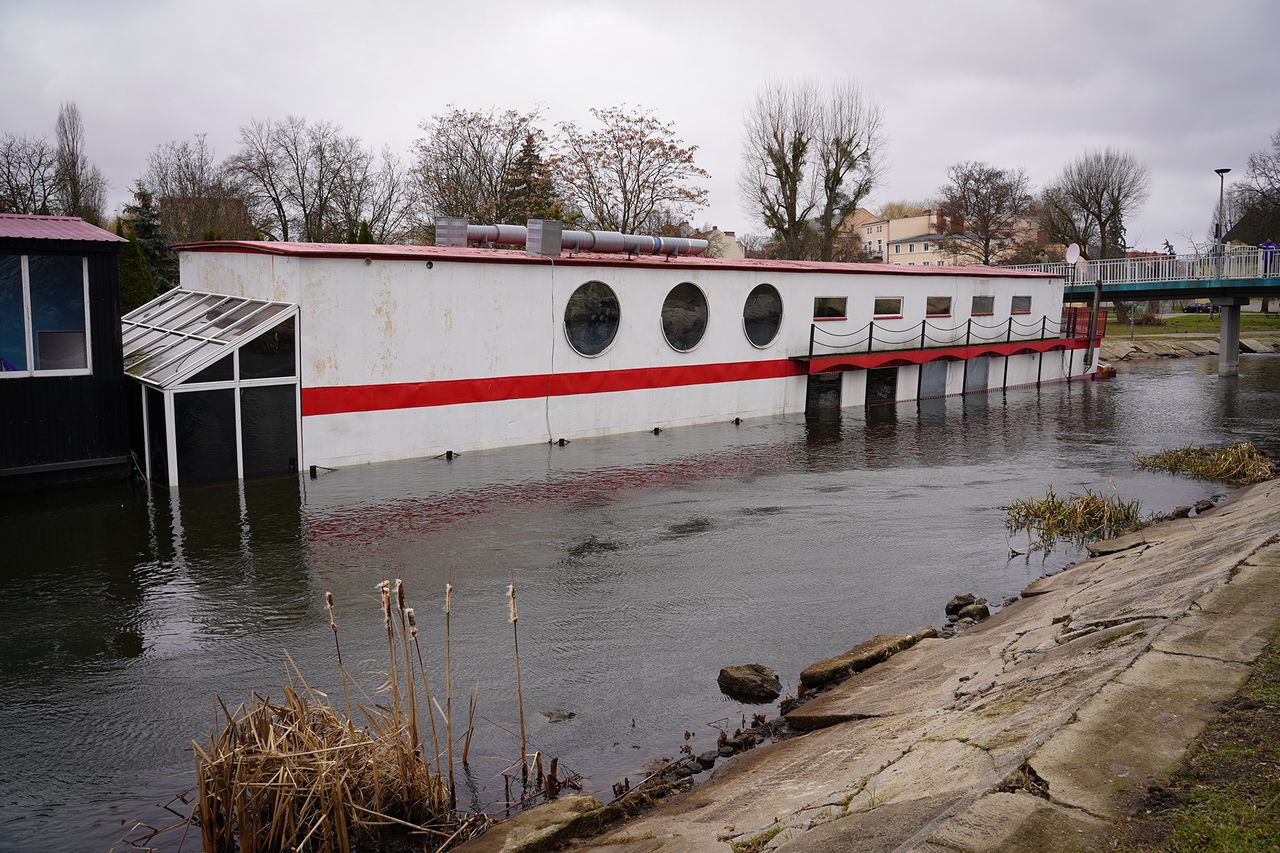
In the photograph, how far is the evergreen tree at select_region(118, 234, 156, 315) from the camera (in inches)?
929

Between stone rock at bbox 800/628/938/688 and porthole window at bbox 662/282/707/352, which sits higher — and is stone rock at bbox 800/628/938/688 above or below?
below

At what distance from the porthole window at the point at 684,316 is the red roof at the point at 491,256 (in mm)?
555

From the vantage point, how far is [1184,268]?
3644 centimetres

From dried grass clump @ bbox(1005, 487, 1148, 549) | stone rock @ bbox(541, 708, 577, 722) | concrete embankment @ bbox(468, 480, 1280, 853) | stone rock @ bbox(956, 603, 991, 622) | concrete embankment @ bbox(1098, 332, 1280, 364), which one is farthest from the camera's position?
concrete embankment @ bbox(1098, 332, 1280, 364)

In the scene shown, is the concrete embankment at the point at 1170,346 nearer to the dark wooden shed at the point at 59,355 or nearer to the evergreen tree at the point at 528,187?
the evergreen tree at the point at 528,187

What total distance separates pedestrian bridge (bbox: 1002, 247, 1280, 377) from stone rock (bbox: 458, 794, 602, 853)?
104ft

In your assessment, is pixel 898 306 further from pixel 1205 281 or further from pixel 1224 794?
pixel 1224 794

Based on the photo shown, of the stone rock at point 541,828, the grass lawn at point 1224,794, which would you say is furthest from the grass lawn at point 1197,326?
the stone rock at point 541,828

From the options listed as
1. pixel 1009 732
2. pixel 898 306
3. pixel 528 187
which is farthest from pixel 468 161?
pixel 1009 732

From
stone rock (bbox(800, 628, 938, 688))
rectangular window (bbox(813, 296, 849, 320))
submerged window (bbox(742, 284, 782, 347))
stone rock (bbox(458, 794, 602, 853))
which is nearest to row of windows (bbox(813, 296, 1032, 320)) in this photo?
rectangular window (bbox(813, 296, 849, 320))

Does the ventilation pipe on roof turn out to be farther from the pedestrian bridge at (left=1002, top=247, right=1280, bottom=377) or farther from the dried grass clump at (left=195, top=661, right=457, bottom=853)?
the pedestrian bridge at (left=1002, top=247, right=1280, bottom=377)

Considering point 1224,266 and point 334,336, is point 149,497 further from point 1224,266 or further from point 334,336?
point 1224,266

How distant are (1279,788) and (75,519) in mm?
13170

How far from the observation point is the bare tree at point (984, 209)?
63344mm
